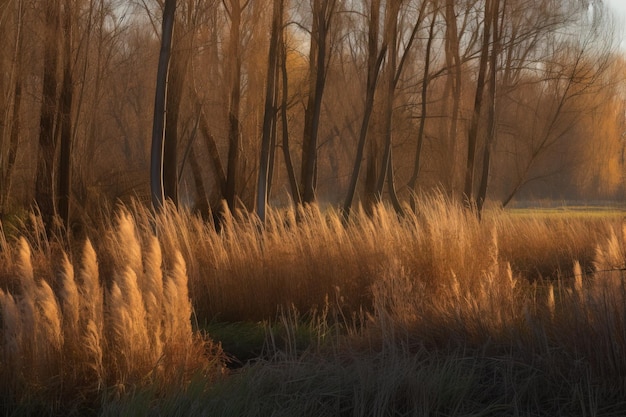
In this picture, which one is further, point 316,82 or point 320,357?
point 316,82

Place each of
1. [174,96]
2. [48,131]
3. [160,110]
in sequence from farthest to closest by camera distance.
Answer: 1. [174,96]
2. [48,131]
3. [160,110]

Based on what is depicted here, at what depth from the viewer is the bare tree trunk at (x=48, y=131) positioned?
557 inches

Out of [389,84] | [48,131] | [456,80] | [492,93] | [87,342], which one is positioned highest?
[456,80]

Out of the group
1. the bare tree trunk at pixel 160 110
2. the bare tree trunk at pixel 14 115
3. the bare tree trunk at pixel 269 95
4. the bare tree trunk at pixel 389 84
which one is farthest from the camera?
the bare tree trunk at pixel 389 84

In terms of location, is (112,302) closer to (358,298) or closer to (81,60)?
(358,298)

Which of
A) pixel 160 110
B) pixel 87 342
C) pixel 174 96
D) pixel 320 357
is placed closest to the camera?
pixel 87 342

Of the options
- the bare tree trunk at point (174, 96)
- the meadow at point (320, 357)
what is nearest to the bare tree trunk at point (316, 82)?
the bare tree trunk at point (174, 96)

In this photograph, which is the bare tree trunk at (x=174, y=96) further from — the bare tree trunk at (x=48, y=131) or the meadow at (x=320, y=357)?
the meadow at (x=320, y=357)

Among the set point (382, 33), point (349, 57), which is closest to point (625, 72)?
point (349, 57)

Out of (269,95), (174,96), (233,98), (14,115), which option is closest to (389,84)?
(233,98)

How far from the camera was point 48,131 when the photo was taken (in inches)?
568

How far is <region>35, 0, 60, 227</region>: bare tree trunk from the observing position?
14.1m

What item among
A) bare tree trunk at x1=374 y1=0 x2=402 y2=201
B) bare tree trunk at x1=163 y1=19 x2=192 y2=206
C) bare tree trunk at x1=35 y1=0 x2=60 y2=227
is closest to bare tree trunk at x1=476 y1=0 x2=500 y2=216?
bare tree trunk at x1=374 y1=0 x2=402 y2=201

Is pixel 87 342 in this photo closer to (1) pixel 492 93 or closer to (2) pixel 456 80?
(1) pixel 492 93
